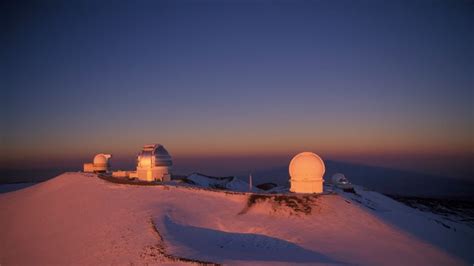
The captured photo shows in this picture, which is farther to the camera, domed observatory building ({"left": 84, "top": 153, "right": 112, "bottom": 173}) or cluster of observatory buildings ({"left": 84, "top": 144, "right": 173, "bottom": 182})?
domed observatory building ({"left": 84, "top": 153, "right": 112, "bottom": 173})

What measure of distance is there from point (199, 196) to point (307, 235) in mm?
9422

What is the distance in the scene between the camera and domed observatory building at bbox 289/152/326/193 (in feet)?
82.7

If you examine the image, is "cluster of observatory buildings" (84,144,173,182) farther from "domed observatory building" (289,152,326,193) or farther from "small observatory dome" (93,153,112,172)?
"domed observatory building" (289,152,326,193)

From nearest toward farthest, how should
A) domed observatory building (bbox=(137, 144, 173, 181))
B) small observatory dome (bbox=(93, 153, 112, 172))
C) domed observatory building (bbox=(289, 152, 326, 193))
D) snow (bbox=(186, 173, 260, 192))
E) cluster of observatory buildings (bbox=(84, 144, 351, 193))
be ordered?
domed observatory building (bbox=(289, 152, 326, 193))
cluster of observatory buildings (bbox=(84, 144, 351, 193))
domed observatory building (bbox=(137, 144, 173, 181))
snow (bbox=(186, 173, 260, 192))
small observatory dome (bbox=(93, 153, 112, 172))

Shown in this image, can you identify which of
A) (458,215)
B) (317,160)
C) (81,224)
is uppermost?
(317,160)

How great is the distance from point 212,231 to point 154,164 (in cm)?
1524

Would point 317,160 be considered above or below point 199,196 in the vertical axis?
above

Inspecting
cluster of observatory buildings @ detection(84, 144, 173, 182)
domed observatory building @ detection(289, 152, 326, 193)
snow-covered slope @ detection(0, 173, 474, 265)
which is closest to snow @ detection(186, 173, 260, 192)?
cluster of observatory buildings @ detection(84, 144, 173, 182)

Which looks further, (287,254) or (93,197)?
(93,197)

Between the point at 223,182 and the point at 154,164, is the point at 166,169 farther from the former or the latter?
the point at 223,182

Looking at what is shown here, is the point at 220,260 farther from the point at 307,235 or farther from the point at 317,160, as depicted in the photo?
the point at 317,160

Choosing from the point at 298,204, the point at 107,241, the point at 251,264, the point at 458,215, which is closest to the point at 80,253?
the point at 107,241

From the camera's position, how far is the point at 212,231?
63.4 ft

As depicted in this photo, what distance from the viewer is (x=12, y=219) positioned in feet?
85.5
